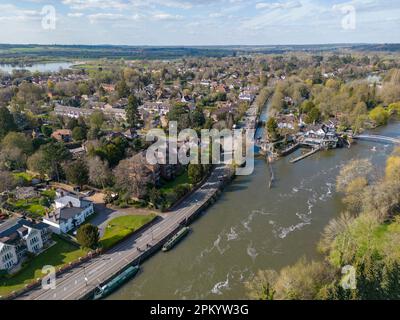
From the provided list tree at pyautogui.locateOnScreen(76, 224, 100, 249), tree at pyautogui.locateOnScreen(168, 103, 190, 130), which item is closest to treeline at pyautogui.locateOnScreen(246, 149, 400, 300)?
tree at pyautogui.locateOnScreen(76, 224, 100, 249)

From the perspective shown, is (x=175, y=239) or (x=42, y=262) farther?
(x=175, y=239)

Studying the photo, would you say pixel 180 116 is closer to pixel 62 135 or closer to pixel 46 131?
pixel 62 135

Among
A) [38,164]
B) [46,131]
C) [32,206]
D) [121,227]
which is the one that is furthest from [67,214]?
[46,131]

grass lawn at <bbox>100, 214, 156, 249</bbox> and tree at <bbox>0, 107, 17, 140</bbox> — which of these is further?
tree at <bbox>0, 107, 17, 140</bbox>

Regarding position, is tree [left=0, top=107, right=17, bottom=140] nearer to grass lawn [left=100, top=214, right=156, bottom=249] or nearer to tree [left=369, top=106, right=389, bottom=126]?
grass lawn [left=100, top=214, right=156, bottom=249]

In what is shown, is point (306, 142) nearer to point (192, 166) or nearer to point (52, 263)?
point (192, 166)

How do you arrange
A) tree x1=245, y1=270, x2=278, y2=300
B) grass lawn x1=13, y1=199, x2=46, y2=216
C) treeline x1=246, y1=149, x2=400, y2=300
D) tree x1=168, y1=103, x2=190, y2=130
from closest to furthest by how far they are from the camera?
treeline x1=246, y1=149, x2=400, y2=300, tree x1=245, y1=270, x2=278, y2=300, grass lawn x1=13, y1=199, x2=46, y2=216, tree x1=168, y1=103, x2=190, y2=130
